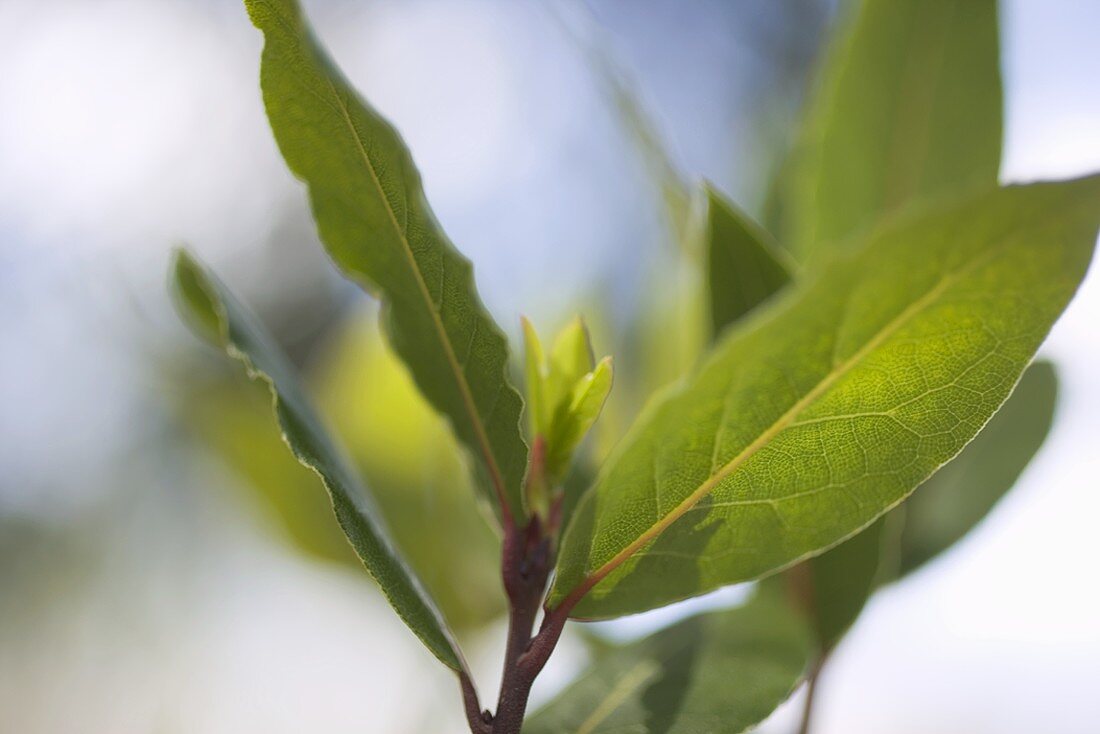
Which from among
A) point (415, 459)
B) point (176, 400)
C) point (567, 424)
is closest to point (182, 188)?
point (176, 400)

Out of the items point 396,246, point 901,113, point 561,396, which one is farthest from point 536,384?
point 901,113

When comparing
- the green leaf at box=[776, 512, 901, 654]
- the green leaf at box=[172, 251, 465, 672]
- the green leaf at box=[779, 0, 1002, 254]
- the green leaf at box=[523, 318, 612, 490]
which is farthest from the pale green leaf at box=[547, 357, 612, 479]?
the green leaf at box=[779, 0, 1002, 254]

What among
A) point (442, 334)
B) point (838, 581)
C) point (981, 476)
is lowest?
point (981, 476)

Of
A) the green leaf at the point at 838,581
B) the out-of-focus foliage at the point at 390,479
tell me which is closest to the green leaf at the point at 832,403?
the green leaf at the point at 838,581

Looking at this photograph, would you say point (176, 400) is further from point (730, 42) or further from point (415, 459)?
point (730, 42)

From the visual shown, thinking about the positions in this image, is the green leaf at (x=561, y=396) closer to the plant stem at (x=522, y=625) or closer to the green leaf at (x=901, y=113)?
the plant stem at (x=522, y=625)

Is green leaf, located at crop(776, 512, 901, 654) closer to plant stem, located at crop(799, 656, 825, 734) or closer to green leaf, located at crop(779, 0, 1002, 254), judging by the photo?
plant stem, located at crop(799, 656, 825, 734)

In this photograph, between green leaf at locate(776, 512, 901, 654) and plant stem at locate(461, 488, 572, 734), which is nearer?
plant stem at locate(461, 488, 572, 734)

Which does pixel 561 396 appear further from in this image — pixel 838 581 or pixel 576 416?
pixel 838 581
